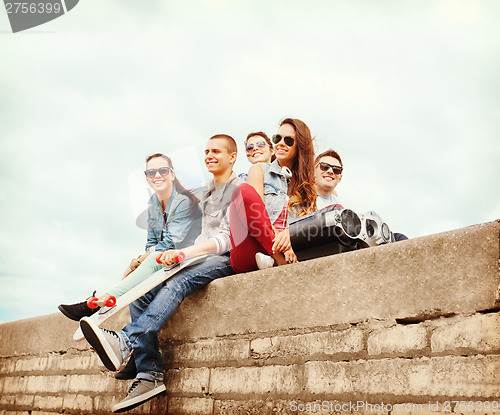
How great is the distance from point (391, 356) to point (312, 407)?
0.52 meters

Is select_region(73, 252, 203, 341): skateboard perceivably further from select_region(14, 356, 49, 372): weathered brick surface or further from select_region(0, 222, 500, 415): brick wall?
select_region(14, 356, 49, 372): weathered brick surface

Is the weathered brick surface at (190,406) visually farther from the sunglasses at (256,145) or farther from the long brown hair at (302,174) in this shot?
the sunglasses at (256,145)

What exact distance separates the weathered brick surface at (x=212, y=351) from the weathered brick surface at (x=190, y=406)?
0.78 feet

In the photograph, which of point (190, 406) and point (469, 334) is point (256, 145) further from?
point (469, 334)

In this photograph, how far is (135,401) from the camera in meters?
3.34

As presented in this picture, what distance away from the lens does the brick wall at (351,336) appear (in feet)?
7.95

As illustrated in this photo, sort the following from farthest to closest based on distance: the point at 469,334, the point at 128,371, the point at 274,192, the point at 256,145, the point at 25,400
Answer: the point at 25,400 → the point at 256,145 → the point at 274,192 → the point at 128,371 → the point at 469,334

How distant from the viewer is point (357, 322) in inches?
111

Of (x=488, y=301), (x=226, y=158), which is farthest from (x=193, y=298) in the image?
(x=488, y=301)

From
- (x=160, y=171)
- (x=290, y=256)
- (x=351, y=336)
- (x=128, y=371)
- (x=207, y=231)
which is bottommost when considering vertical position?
(x=128, y=371)

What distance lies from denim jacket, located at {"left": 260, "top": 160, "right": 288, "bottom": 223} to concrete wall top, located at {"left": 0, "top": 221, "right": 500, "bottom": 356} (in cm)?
53

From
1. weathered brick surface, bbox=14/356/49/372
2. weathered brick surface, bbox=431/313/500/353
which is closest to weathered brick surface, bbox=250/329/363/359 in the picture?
weathered brick surface, bbox=431/313/500/353

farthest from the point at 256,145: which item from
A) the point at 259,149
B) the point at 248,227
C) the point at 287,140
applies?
the point at 248,227

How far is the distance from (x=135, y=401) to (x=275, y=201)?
1.53 metres
